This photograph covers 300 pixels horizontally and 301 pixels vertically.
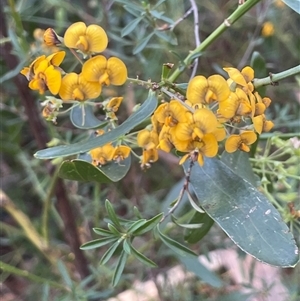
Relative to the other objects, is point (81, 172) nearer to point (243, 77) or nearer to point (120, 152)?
point (120, 152)

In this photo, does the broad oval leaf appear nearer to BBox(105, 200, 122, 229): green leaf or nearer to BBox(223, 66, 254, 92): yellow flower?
BBox(105, 200, 122, 229): green leaf

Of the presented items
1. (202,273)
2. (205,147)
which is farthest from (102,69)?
(202,273)

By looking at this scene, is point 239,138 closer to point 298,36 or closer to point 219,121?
point 219,121

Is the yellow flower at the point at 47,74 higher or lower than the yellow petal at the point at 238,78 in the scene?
lower

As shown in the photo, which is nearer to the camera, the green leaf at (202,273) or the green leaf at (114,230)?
the green leaf at (114,230)

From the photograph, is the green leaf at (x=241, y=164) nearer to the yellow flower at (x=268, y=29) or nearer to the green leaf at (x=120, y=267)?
the green leaf at (x=120, y=267)

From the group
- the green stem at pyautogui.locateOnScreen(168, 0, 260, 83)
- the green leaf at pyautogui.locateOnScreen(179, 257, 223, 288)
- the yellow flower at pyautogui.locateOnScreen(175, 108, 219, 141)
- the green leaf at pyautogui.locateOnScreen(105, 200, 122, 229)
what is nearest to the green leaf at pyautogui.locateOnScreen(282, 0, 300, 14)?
the green stem at pyautogui.locateOnScreen(168, 0, 260, 83)

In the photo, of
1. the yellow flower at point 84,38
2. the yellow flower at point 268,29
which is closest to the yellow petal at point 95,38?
the yellow flower at point 84,38

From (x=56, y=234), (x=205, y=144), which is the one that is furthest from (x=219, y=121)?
(x=56, y=234)
